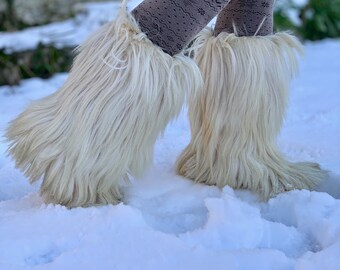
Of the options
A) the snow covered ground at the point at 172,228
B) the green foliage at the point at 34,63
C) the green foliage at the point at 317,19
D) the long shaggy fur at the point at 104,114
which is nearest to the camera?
the snow covered ground at the point at 172,228

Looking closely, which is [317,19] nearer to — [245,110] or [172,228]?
[245,110]

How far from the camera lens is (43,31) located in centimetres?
312

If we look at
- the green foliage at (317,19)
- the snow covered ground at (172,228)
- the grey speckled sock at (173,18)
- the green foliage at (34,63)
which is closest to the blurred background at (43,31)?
the green foliage at (34,63)

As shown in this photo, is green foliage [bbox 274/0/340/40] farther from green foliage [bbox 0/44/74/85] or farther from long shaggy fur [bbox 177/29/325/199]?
long shaggy fur [bbox 177/29/325/199]

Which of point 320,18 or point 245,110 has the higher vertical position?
point 245,110

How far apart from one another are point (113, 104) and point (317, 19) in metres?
2.80

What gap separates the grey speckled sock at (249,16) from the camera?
59.4 inches

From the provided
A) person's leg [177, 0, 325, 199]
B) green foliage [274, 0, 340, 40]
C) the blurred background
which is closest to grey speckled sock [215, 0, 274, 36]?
person's leg [177, 0, 325, 199]

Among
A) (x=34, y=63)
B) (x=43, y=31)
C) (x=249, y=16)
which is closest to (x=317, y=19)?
(x=43, y=31)

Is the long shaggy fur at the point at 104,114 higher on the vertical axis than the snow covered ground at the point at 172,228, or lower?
higher

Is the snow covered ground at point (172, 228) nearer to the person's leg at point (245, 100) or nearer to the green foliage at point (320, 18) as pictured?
the person's leg at point (245, 100)

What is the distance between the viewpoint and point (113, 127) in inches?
51.0

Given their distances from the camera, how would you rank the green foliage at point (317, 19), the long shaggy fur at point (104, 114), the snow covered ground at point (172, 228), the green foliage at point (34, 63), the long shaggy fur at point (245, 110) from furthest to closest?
the green foliage at point (317, 19)
the green foliage at point (34, 63)
the long shaggy fur at point (245, 110)
the long shaggy fur at point (104, 114)
the snow covered ground at point (172, 228)

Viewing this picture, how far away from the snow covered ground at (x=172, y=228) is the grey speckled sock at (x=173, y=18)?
1.04ft
